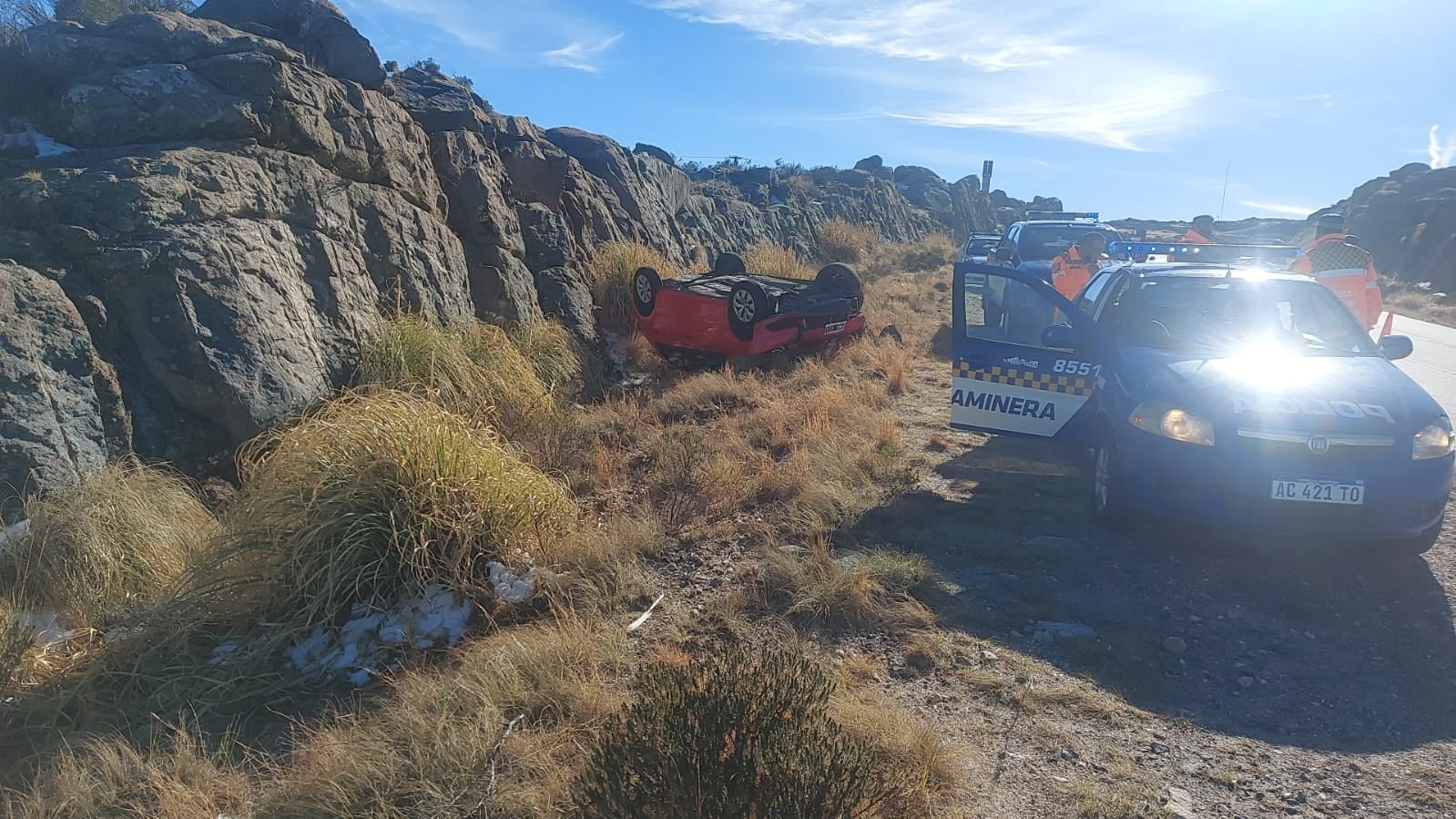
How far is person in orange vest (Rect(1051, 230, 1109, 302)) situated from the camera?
11.3 m

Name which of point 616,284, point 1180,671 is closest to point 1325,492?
point 1180,671

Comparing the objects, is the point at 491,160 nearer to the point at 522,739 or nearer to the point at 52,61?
the point at 52,61

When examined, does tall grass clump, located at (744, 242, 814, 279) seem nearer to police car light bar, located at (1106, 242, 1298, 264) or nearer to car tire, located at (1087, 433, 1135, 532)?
police car light bar, located at (1106, 242, 1298, 264)

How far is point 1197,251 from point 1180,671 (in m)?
6.22

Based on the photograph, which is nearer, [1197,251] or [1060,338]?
[1060,338]

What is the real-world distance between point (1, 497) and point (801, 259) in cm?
1713

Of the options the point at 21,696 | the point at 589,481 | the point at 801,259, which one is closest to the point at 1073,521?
the point at 589,481

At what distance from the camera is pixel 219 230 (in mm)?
6359

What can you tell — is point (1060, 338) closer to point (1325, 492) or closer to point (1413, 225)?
point (1325, 492)

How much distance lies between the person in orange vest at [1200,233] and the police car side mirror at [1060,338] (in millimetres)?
9358

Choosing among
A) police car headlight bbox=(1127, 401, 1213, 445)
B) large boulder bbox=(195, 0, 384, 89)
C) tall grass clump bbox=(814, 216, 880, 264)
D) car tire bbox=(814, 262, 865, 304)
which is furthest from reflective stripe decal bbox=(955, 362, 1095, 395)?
tall grass clump bbox=(814, 216, 880, 264)

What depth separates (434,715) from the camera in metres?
3.44

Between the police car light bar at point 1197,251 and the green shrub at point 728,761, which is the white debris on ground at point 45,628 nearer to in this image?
Result: the green shrub at point 728,761

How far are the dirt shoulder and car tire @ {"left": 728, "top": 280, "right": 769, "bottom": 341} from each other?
13.7 ft
